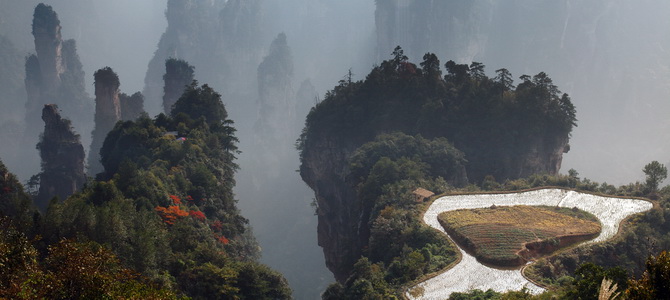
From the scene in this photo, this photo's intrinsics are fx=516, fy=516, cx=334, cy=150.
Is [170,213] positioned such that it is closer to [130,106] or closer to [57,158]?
[57,158]

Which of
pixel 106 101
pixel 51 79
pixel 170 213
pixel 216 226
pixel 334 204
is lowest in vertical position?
pixel 170 213

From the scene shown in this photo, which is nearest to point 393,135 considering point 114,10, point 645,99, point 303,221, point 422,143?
point 422,143

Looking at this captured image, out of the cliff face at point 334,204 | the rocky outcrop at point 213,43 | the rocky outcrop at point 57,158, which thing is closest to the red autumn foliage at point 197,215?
the cliff face at point 334,204

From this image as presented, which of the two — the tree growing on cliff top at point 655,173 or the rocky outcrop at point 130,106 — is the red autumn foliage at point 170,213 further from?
the rocky outcrop at point 130,106

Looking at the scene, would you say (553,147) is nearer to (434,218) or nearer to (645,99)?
(434,218)

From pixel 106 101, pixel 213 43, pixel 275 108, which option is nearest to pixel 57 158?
pixel 106 101
